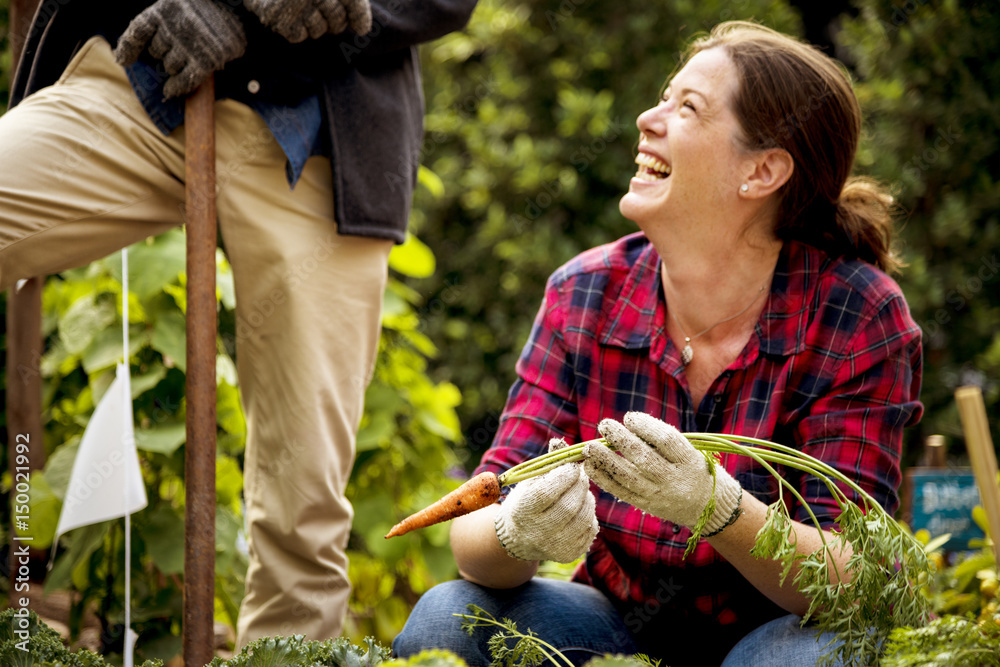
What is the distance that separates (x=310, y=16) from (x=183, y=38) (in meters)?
0.24

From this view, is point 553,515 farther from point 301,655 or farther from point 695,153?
point 695,153

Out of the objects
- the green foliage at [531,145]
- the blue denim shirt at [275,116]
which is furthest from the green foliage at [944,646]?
the green foliage at [531,145]

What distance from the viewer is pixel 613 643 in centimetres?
170

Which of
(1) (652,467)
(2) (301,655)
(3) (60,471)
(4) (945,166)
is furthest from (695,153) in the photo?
(4) (945,166)

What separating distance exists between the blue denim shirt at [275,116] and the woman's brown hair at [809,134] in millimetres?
821

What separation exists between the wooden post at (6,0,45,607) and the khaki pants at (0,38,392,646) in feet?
2.35

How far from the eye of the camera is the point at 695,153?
1.75 meters

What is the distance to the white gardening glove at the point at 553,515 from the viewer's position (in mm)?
1402

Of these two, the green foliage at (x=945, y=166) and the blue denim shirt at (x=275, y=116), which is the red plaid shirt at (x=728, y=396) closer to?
the blue denim shirt at (x=275, y=116)

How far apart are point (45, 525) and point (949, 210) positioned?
3.16 m

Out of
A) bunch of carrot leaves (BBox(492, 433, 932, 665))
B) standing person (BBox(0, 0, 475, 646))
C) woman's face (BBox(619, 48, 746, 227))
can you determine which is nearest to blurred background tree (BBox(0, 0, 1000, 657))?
standing person (BBox(0, 0, 475, 646))

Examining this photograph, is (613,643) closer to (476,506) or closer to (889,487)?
(476,506)

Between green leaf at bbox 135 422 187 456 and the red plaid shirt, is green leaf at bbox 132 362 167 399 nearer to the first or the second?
green leaf at bbox 135 422 187 456

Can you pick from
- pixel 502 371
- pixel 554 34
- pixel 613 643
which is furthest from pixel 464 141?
pixel 613 643
